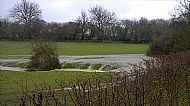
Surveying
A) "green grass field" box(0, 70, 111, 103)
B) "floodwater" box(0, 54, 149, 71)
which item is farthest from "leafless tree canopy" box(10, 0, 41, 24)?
"green grass field" box(0, 70, 111, 103)

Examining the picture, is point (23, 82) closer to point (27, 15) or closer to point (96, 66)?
point (96, 66)

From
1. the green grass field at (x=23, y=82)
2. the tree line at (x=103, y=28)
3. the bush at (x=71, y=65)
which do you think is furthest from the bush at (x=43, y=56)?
the tree line at (x=103, y=28)

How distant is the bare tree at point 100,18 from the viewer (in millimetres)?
91375

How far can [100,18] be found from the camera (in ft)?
304

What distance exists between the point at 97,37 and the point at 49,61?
55493 millimetres

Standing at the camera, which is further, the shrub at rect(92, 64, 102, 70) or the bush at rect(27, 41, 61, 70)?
the bush at rect(27, 41, 61, 70)

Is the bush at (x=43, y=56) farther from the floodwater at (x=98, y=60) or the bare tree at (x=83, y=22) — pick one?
the bare tree at (x=83, y=22)

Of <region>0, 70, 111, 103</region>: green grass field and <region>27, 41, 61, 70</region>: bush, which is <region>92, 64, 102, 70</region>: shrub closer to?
<region>27, 41, 61, 70</region>: bush

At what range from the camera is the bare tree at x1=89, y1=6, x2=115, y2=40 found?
300 feet

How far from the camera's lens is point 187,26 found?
25.1 m

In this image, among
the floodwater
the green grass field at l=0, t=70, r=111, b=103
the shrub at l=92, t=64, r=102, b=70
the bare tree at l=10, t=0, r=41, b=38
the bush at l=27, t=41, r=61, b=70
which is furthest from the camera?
the bare tree at l=10, t=0, r=41, b=38

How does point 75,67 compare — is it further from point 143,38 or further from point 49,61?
point 143,38

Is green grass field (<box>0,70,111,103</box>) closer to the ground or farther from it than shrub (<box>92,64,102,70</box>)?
farther from it

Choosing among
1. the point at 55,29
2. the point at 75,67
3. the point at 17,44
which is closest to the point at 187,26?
the point at 75,67
